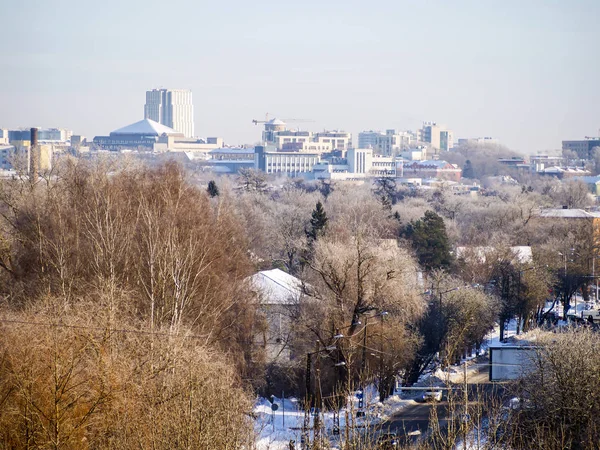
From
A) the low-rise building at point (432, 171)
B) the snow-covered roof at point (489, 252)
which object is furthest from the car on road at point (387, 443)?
the low-rise building at point (432, 171)

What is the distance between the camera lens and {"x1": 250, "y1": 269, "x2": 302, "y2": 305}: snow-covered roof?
27.7 metres

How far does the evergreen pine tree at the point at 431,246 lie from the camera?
39.3 m

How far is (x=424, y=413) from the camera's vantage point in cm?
2286

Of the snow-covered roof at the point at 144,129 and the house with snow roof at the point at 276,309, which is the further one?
the snow-covered roof at the point at 144,129

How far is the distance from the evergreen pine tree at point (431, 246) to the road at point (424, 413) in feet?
39.0

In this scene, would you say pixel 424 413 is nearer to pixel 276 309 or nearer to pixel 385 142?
pixel 276 309

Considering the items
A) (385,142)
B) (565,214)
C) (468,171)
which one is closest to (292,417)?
(565,214)

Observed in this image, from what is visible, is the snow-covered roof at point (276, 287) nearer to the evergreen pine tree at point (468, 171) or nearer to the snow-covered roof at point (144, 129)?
the evergreen pine tree at point (468, 171)

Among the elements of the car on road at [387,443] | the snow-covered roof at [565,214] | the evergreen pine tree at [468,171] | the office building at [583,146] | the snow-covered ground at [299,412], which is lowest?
the snow-covered ground at [299,412]

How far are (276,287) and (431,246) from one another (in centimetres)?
1189

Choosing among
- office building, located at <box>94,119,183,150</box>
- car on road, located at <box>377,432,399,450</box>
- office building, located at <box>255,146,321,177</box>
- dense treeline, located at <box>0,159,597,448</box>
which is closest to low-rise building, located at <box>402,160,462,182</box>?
office building, located at <box>255,146,321,177</box>

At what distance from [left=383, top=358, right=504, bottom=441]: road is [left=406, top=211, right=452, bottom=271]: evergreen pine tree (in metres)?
11.9

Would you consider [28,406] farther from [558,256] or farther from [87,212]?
[558,256]

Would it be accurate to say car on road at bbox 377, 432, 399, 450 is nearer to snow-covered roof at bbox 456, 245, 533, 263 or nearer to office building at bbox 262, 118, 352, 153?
snow-covered roof at bbox 456, 245, 533, 263
